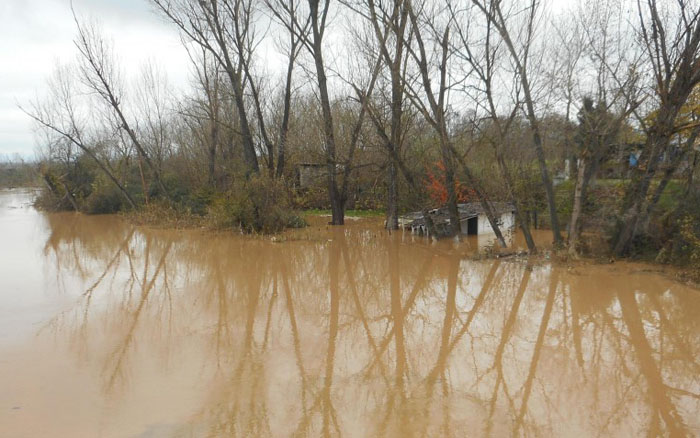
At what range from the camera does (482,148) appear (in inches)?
577

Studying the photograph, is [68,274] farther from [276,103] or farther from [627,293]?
[276,103]

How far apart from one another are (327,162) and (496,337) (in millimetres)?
12928

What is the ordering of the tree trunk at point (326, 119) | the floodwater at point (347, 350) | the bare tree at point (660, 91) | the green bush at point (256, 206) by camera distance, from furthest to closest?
the tree trunk at point (326, 119) < the green bush at point (256, 206) < the bare tree at point (660, 91) < the floodwater at point (347, 350)

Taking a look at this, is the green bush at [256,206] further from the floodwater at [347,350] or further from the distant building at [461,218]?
the distant building at [461,218]

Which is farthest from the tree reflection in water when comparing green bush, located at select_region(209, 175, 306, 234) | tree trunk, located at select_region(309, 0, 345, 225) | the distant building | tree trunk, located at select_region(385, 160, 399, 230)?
tree trunk, located at select_region(309, 0, 345, 225)

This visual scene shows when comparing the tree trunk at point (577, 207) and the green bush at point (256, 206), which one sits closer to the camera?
the tree trunk at point (577, 207)

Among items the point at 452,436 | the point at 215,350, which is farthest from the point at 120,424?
the point at 452,436

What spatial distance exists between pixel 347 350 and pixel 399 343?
711 mm

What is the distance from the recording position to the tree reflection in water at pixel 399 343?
4.50 m

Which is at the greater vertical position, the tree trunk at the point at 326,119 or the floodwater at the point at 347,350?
Answer: the tree trunk at the point at 326,119

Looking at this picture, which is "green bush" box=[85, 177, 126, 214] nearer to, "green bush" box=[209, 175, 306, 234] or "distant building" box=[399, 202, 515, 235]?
"green bush" box=[209, 175, 306, 234]

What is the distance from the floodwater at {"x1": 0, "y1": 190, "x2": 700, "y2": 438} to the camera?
4.44 meters

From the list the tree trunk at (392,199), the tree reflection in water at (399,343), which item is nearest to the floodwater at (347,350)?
the tree reflection in water at (399,343)

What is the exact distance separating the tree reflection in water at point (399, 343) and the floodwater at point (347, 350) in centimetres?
3
